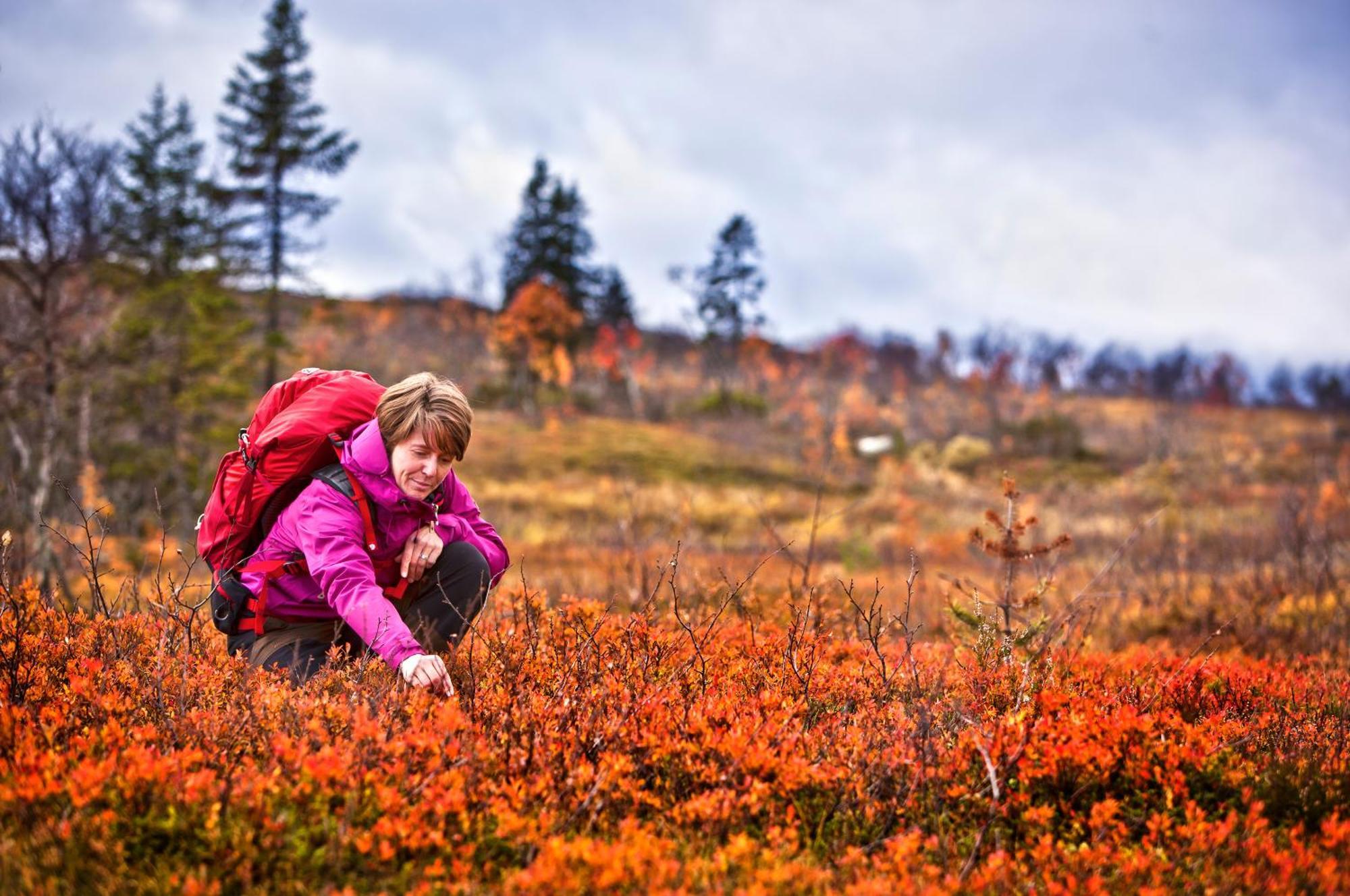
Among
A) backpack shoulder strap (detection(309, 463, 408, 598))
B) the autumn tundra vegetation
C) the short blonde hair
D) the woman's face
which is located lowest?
the autumn tundra vegetation

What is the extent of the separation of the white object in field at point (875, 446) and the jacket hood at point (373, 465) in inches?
1383

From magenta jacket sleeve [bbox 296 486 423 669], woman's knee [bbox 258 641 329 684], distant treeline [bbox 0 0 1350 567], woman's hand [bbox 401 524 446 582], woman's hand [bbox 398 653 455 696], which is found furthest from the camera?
distant treeline [bbox 0 0 1350 567]

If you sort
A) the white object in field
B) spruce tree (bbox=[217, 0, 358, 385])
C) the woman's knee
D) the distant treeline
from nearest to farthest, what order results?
the woman's knee, the distant treeline, spruce tree (bbox=[217, 0, 358, 385]), the white object in field

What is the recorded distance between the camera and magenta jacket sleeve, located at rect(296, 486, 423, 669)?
3.12 metres

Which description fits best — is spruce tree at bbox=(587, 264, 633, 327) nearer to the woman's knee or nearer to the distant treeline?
the distant treeline

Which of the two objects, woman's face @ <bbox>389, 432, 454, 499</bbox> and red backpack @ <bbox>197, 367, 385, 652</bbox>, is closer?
woman's face @ <bbox>389, 432, 454, 499</bbox>

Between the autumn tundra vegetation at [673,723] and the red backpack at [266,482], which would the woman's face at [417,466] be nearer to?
the red backpack at [266,482]

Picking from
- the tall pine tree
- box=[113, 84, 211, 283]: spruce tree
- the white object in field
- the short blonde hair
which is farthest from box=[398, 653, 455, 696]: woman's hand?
the white object in field

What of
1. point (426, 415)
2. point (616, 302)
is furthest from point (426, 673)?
point (616, 302)

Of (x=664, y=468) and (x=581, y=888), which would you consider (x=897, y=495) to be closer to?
(x=664, y=468)

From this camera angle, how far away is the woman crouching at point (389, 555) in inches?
125

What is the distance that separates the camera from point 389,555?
362 centimetres

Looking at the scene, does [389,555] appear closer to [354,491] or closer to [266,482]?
[354,491]

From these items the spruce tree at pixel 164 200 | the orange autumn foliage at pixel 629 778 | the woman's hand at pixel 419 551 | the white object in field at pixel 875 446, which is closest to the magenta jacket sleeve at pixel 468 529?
the woman's hand at pixel 419 551
